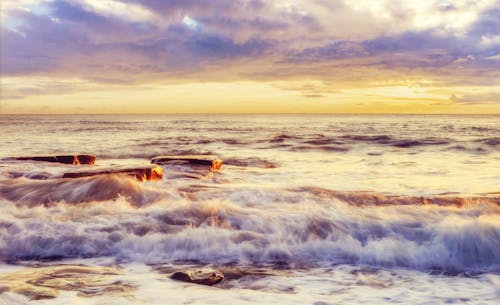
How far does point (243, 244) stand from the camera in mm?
5422

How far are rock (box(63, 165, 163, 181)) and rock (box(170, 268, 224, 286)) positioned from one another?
4872 mm

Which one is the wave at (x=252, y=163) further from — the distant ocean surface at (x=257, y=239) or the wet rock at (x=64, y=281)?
the wet rock at (x=64, y=281)

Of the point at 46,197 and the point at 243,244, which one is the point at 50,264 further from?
the point at 46,197

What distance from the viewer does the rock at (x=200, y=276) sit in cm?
423

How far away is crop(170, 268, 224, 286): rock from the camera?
4.23m

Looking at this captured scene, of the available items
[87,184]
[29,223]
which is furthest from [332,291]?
[87,184]

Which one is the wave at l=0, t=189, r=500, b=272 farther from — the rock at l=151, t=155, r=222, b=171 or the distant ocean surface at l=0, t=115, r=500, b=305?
the rock at l=151, t=155, r=222, b=171

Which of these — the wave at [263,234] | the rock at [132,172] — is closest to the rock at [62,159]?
the rock at [132,172]

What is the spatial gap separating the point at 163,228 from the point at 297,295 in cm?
238

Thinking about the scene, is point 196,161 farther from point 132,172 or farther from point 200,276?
point 200,276

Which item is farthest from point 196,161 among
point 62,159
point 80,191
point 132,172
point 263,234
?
point 263,234

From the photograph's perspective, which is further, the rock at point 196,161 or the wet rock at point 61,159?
the wet rock at point 61,159

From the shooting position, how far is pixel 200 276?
14.2 ft

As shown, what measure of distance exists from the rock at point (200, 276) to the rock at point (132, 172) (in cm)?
487
